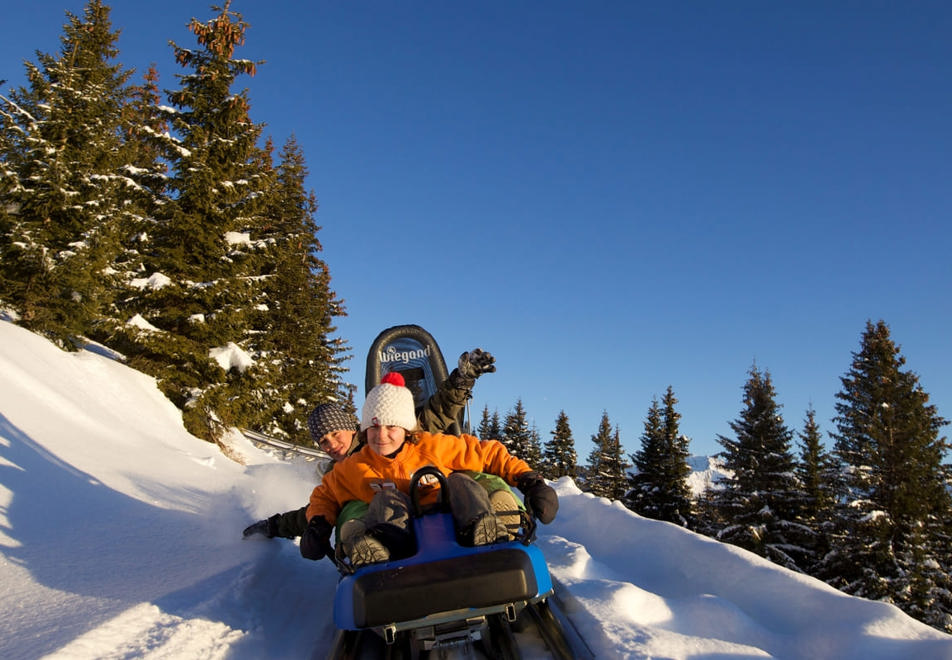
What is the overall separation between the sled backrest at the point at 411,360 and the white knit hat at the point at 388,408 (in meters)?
4.91

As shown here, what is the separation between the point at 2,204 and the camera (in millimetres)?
12102

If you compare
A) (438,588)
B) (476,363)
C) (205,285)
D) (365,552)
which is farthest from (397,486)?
(205,285)

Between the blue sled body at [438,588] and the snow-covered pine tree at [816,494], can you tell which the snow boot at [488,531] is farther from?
the snow-covered pine tree at [816,494]

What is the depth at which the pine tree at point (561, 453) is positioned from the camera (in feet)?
121

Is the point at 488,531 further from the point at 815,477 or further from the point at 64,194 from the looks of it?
the point at 815,477

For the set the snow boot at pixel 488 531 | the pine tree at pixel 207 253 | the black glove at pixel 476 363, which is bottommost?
the snow boot at pixel 488 531

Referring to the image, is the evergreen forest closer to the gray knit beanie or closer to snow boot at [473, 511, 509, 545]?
the gray knit beanie

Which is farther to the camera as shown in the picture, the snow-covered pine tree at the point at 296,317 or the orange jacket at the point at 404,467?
the snow-covered pine tree at the point at 296,317

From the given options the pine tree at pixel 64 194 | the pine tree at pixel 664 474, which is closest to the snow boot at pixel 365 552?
the pine tree at pixel 64 194

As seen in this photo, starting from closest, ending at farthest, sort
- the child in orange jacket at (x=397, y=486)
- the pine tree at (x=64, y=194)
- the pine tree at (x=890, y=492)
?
the child in orange jacket at (x=397, y=486) → the pine tree at (x=64, y=194) → the pine tree at (x=890, y=492)

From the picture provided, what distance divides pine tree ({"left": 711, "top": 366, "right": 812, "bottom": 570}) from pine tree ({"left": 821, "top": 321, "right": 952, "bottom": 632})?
1480 millimetres

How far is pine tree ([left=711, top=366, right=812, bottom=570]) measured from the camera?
2056cm

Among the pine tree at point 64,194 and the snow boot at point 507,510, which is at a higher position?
the pine tree at point 64,194

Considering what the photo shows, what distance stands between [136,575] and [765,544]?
22.3m
